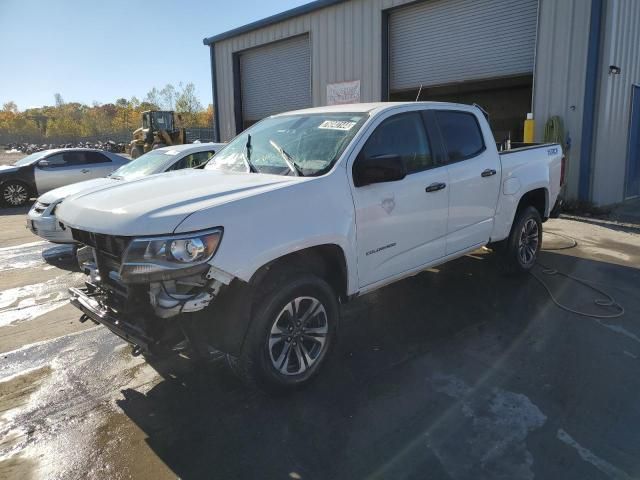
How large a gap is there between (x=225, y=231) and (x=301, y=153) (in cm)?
125

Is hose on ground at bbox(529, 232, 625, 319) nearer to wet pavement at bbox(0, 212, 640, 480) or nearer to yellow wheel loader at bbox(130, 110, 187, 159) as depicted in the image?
wet pavement at bbox(0, 212, 640, 480)

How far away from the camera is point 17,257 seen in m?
7.85

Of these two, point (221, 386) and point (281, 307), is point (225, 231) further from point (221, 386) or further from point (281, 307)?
point (221, 386)

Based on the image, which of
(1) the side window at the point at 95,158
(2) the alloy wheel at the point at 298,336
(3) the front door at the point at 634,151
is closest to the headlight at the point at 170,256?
(2) the alloy wheel at the point at 298,336

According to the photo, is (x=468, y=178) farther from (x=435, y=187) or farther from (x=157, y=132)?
(x=157, y=132)

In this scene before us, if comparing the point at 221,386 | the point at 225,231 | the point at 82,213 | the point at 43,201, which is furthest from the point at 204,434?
the point at 43,201

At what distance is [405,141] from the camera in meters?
4.27

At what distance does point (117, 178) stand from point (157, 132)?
15450mm

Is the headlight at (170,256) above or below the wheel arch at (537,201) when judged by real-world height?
above

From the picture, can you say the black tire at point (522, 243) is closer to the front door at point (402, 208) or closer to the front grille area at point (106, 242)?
the front door at point (402, 208)

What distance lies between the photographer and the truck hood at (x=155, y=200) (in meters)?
2.90

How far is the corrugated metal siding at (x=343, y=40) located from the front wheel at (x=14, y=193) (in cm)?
872

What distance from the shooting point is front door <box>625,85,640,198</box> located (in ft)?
36.8

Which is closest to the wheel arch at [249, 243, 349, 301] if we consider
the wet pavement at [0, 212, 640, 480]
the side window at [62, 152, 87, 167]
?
the wet pavement at [0, 212, 640, 480]
